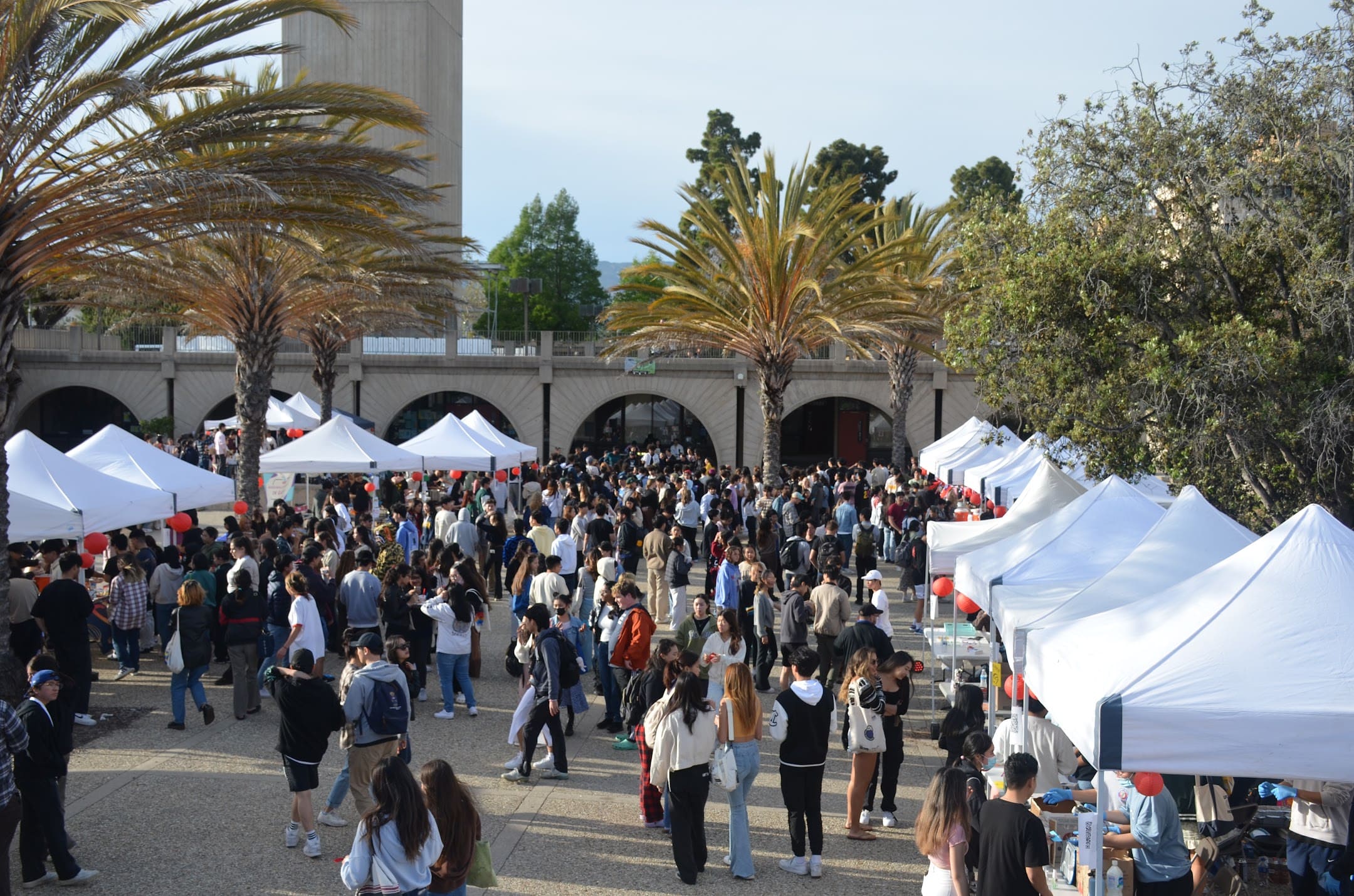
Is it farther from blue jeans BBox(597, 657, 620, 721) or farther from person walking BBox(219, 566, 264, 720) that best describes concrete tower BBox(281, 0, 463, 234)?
blue jeans BBox(597, 657, 620, 721)

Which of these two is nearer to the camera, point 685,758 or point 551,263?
point 685,758

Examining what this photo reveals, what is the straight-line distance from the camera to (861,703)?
7.72 m

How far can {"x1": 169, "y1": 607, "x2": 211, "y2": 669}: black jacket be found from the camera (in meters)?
9.88

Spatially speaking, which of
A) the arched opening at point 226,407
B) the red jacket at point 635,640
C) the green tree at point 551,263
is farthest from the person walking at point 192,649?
the green tree at point 551,263

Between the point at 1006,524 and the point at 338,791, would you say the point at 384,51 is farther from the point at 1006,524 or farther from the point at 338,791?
the point at 338,791

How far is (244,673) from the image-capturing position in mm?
10477

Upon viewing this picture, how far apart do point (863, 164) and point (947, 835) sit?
5327 cm

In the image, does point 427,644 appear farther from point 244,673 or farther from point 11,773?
point 11,773

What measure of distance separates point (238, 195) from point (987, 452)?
14624 mm

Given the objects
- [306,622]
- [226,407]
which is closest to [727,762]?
[306,622]

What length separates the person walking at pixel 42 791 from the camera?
22.1ft

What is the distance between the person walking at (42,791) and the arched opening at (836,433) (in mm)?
34877

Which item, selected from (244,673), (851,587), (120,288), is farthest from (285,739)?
(120,288)

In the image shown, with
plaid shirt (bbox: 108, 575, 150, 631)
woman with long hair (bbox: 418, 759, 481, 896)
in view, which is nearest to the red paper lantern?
woman with long hair (bbox: 418, 759, 481, 896)
